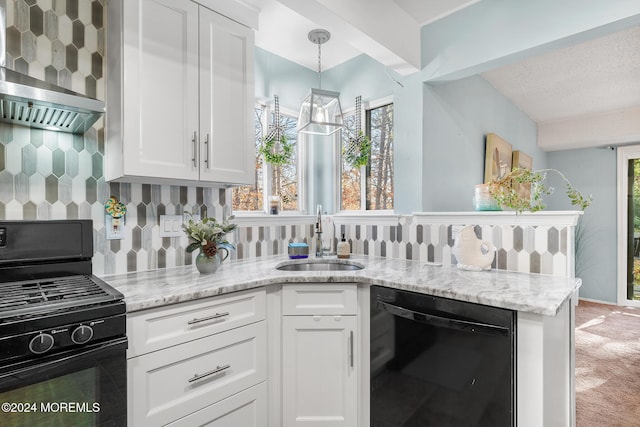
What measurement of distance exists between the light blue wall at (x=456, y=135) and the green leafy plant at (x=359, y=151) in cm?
48

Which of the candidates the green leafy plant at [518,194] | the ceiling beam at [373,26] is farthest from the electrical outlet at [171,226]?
the green leafy plant at [518,194]

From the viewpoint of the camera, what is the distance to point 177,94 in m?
1.67

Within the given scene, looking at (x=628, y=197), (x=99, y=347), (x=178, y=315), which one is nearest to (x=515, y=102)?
(x=628, y=197)

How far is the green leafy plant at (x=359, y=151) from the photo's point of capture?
2641mm

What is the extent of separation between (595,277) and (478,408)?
465cm

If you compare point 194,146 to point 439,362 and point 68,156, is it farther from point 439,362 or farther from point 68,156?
point 439,362

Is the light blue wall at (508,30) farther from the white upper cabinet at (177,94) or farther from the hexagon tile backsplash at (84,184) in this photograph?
the white upper cabinet at (177,94)

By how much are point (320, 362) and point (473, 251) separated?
40.9 inches

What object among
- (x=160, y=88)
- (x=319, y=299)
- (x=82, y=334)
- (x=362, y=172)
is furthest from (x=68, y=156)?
(x=362, y=172)

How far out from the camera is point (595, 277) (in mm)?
4656

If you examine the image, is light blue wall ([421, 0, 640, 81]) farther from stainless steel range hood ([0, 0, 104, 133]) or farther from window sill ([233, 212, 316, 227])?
stainless steel range hood ([0, 0, 104, 133])

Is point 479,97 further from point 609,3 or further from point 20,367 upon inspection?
point 20,367

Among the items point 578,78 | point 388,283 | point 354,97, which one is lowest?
point 388,283

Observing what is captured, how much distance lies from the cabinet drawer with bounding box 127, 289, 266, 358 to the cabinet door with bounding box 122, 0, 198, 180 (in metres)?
0.65
